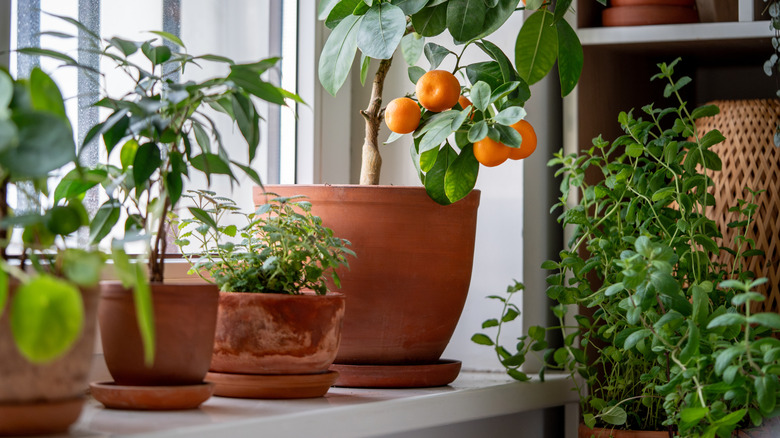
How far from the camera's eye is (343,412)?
92 centimetres

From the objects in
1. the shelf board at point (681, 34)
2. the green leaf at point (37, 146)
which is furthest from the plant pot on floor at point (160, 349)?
→ the shelf board at point (681, 34)

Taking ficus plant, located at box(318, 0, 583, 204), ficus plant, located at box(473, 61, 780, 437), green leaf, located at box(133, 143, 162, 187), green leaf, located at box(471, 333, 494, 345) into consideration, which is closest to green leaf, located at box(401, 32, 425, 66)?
ficus plant, located at box(318, 0, 583, 204)

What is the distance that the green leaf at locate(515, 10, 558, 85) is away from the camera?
3.64 feet

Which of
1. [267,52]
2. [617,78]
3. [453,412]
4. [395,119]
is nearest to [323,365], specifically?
[453,412]

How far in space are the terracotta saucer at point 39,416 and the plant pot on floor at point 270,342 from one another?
292 mm

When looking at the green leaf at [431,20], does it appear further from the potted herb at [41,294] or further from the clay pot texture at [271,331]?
the potted herb at [41,294]

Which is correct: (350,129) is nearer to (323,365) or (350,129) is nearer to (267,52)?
(267,52)

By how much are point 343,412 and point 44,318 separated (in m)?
0.41

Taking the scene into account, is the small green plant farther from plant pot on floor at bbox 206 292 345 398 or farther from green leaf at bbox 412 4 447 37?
green leaf at bbox 412 4 447 37

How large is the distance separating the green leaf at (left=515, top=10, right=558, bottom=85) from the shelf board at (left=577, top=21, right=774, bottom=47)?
28 cm

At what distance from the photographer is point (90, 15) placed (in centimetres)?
111

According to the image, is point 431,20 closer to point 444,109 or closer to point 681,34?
point 444,109

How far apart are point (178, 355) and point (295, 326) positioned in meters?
0.16

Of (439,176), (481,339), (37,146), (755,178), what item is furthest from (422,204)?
(37,146)
